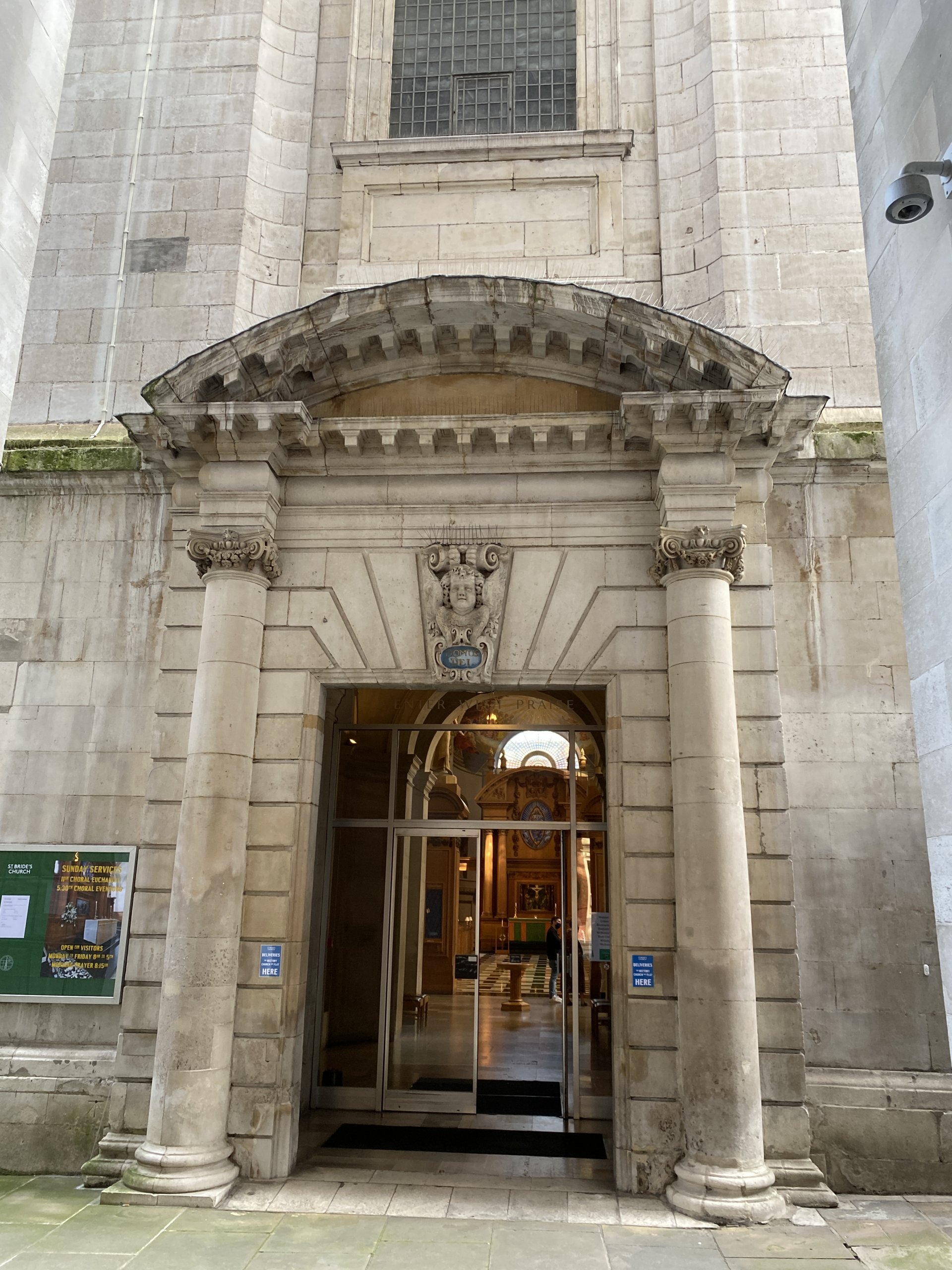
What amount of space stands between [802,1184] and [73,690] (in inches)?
322

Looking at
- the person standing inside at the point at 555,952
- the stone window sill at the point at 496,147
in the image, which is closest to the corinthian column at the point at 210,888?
the person standing inside at the point at 555,952

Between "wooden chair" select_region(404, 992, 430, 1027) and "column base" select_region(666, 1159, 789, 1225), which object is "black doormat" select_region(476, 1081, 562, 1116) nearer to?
"wooden chair" select_region(404, 992, 430, 1027)

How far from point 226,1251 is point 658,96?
41.9 feet

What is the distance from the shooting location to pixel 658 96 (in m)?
11.7

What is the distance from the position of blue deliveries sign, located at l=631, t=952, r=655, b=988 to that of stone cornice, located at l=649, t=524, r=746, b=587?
347cm

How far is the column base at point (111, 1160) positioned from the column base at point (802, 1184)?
5.36 metres

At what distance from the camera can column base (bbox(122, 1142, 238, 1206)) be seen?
7480 millimetres

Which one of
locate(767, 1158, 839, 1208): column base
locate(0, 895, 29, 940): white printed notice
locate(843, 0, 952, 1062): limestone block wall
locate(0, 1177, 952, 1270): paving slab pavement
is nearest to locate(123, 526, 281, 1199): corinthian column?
locate(0, 1177, 952, 1270): paving slab pavement

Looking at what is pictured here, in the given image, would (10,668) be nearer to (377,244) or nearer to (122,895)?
(122,895)

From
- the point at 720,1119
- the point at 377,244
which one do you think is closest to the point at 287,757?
the point at 720,1119

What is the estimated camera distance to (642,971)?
8281 mm

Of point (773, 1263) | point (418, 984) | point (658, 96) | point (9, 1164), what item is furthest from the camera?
point (658, 96)

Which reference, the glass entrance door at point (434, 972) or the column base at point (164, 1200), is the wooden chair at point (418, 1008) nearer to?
the glass entrance door at point (434, 972)

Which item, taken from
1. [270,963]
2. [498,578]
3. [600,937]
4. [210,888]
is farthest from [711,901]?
[210,888]
